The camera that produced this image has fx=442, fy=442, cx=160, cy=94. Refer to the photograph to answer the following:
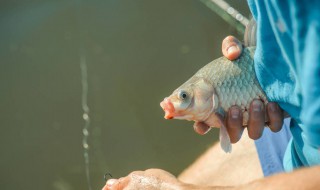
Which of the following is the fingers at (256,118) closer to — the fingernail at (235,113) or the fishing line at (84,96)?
the fingernail at (235,113)

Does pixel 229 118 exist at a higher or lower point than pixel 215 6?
lower

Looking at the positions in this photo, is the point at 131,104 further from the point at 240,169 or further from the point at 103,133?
the point at 240,169

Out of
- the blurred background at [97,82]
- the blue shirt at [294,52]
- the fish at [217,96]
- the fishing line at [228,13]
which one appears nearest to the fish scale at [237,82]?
the fish at [217,96]

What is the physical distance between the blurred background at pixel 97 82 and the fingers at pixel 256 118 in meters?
1.88

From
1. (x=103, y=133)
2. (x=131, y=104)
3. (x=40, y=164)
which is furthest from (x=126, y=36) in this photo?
(x=40, y=164)

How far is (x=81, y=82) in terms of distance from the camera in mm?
4211

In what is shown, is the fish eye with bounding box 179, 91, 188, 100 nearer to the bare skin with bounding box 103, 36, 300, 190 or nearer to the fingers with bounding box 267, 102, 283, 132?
the bare skin with bounding box 103, 36, 300, 190

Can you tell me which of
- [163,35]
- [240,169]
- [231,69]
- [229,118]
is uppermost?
[163,35]

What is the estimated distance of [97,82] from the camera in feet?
13.8

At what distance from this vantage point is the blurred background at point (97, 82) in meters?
3.83

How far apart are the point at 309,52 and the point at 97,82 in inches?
130

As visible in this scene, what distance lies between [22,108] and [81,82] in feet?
2.00

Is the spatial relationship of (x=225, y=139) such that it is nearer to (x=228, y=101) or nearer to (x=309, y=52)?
(x=228, y=101)

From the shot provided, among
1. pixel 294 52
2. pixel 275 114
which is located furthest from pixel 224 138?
pixel 294 52
